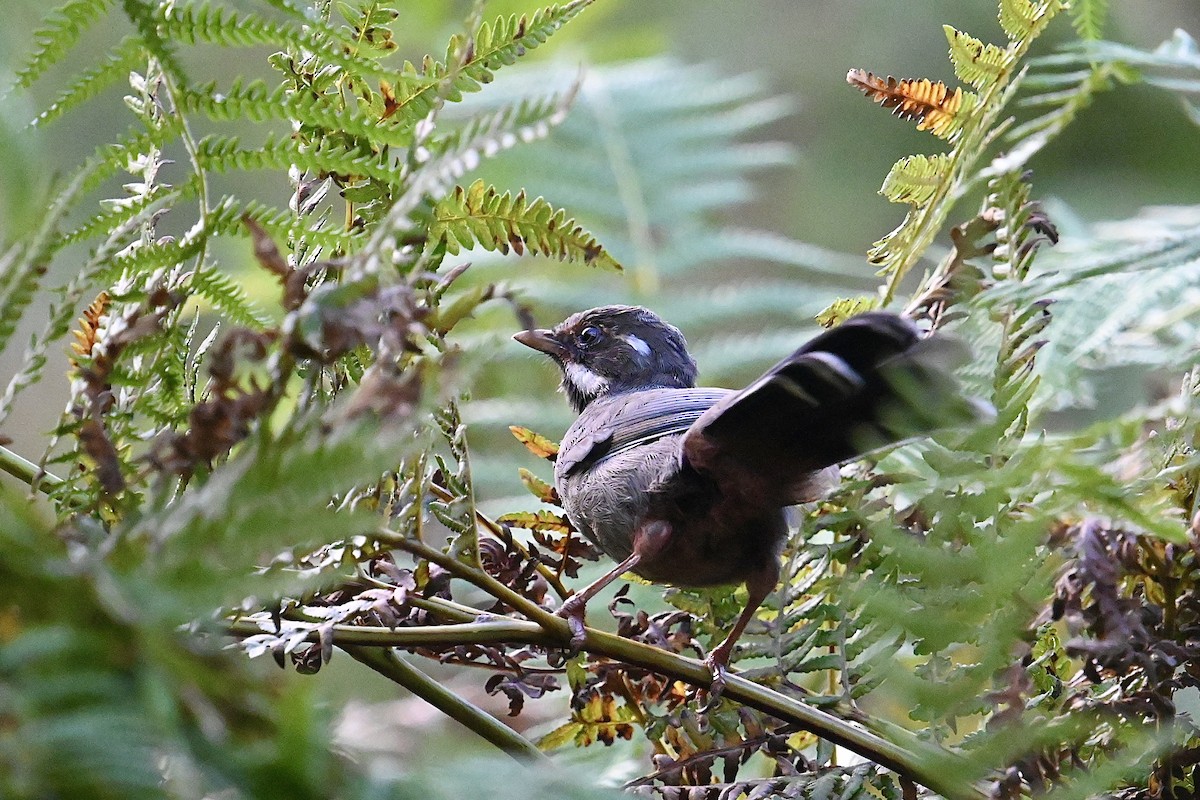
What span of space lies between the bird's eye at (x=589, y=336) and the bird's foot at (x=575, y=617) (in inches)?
54.7

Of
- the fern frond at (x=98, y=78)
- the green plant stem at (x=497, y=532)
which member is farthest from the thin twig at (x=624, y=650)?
the fern frond at (x=98, y=78)

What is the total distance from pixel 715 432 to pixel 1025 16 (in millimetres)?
707

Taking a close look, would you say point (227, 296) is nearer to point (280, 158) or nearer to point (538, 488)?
point (280, 158)

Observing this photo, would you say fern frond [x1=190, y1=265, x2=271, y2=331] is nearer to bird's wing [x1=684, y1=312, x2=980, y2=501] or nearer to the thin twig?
the thin twig

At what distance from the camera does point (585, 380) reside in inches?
110

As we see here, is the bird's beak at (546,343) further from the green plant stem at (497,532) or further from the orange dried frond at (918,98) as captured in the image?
the orange dried frond at (918,98)

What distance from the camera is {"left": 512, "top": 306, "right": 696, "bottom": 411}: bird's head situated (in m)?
2.71

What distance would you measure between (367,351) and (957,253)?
77cm

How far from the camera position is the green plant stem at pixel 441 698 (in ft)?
3.57

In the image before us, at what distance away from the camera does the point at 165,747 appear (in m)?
0.56

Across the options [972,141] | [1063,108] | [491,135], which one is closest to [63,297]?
[491,135]

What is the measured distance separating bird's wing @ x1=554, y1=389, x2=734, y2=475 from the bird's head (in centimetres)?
36

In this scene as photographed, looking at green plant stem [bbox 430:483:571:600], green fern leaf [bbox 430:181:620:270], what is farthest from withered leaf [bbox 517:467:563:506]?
green fern leaf [bbox 430:181:620:270]

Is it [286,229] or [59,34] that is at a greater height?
[59,34]
